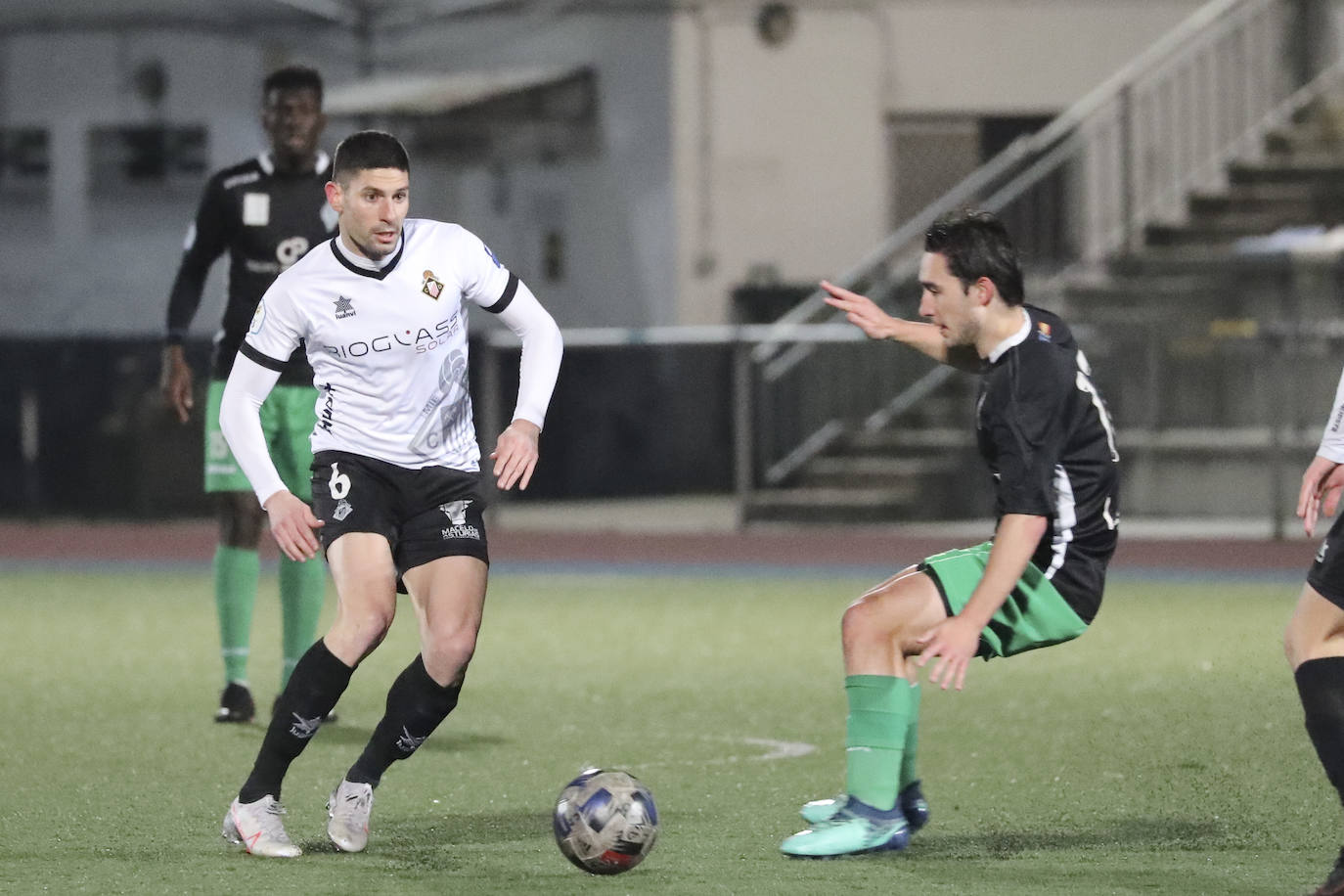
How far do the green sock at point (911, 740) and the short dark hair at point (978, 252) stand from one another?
1027mm

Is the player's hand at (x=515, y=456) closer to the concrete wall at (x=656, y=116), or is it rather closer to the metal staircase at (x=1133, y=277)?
the metal staircase at (x=1133, y=277)

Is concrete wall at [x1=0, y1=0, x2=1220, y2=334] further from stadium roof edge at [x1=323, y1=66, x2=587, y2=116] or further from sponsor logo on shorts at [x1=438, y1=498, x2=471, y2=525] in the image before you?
sponsor logo on shorts at [x1=438, y1=498, x2=471, y2=525]

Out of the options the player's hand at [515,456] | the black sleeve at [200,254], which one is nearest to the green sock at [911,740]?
the player's hand at [515,456]

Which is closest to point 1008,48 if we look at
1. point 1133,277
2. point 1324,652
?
point 1133,277

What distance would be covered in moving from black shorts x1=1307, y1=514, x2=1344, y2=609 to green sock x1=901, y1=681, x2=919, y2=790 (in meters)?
1.05

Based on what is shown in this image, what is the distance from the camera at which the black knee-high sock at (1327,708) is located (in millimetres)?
5395

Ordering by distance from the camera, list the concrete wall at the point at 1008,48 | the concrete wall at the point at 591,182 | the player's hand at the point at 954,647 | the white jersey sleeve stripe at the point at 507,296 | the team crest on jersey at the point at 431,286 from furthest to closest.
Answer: the concrete wall at the point at 591,182 < the concrete wall at the point at 1008,48 < the white jersey sleeve stripe at the point at 507,296 < the team crest on jersey at the point at 431,286 < the player's hand at the point at 954,647

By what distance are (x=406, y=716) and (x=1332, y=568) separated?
237cm

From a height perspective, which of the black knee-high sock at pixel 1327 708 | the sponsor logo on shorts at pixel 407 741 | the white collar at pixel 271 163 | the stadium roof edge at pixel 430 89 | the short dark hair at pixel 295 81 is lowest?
the sponsor logo on shorts at pixel 407 741

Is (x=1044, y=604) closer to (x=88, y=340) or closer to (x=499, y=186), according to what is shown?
(x=88, y=340)

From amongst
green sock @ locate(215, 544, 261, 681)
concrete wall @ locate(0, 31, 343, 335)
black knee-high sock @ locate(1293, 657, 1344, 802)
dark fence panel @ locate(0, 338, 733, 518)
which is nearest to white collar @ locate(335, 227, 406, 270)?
black knee-high sock @ locate(1293, 657, 1344, 802)

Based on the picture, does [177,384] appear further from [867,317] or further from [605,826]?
[605,826]

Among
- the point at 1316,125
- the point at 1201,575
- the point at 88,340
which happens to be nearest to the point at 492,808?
the point at 1201,575

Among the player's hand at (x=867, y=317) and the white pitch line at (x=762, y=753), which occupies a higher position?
the player's hand at (x=867, y=317)
